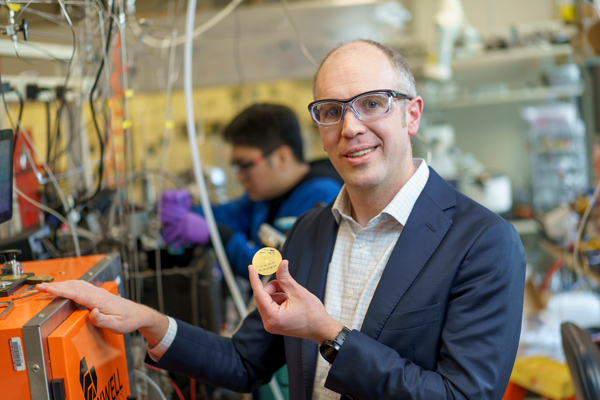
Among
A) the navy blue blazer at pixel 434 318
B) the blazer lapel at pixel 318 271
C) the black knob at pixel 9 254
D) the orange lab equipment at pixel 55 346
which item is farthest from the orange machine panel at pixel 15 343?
the blazer lapel at pixel 318 271

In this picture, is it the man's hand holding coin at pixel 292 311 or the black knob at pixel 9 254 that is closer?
the man's hand holding coin at pixel 292 311

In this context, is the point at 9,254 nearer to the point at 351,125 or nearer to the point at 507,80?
the point at 351,125

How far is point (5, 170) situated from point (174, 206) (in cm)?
107

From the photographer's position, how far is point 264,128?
2.31 metres

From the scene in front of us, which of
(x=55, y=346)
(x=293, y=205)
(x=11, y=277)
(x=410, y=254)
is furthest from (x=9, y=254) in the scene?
(x=293, y=205)

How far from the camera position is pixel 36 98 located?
1.69 m

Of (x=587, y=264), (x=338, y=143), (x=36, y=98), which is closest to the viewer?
(x=338, y=143)

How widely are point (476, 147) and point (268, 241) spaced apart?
14.6 ft

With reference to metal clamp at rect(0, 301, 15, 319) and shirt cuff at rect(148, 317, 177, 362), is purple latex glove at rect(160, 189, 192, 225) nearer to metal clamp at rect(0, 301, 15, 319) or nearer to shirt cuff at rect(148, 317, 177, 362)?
shirt cuff at rect(148, 317, 177, 362)

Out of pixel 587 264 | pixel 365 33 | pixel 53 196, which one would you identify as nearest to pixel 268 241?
pixel 53 196

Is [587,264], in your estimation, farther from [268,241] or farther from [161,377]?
[161,377]

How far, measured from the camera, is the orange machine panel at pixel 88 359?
0.83m

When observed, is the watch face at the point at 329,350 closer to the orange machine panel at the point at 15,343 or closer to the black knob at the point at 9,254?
the orange machine panel at the point at 15,343

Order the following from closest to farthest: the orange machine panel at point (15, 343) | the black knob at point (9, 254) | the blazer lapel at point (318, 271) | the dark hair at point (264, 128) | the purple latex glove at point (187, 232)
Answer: the orange machine panel at point (15, 343), the black knob at point (9, 254), the blazer lapel at point (318, 271), the purple latex glove at point (187, 232), the dark hair at point (264, 128)
